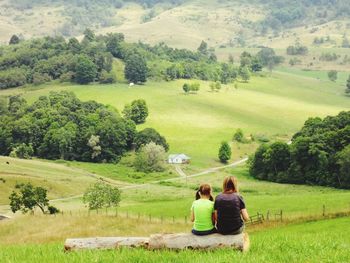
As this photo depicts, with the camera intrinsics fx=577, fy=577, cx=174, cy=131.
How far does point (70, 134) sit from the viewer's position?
172125mm

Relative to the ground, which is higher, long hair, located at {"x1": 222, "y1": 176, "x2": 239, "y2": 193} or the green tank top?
long hair, located at {"x1": 222, "y1": 176, "x2": 239, "y2": 193}

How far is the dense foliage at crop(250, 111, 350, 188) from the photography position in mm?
118688

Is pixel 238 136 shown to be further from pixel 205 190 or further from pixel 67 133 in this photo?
pixel 205 190

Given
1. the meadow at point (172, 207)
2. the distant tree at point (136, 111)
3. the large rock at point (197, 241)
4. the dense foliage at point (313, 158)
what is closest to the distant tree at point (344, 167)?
the dense foliage at point (313, 158)

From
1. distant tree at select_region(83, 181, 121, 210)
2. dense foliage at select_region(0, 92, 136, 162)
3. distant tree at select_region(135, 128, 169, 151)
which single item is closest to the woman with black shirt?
distant tree at select_region(83, 181, 121, 210)

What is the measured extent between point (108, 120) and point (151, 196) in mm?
75781

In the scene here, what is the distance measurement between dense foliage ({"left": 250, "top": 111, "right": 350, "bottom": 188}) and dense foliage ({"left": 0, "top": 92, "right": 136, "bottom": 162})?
49472mm

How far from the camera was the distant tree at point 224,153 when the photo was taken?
160125mm

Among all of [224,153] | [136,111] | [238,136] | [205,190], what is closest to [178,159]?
→ [224,153]

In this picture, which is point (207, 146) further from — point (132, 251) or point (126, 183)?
point (132, 251)

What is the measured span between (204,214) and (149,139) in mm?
151594

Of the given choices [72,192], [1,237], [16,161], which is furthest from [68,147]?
[1,237]

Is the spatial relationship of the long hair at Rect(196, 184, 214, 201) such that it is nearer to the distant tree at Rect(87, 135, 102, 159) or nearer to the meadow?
the meadow

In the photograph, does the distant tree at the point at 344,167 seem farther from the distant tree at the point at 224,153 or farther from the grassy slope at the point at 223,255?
the grassy slope at the point at 223,255
